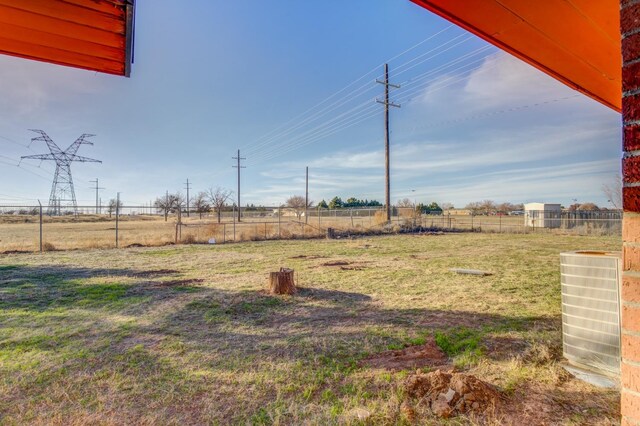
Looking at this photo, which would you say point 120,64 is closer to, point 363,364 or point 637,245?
point 637,245

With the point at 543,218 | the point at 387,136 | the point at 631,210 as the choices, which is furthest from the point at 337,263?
the point at 543,218

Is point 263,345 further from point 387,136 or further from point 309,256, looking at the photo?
point 387,136

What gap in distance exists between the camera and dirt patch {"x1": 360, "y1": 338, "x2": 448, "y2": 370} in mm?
2990

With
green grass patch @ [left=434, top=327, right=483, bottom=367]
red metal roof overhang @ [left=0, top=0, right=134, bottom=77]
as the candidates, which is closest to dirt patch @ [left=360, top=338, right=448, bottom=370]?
green grass patch @ [left=434, top=327, right=483, bottom=367]

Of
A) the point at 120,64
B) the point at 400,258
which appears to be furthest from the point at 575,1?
the point at 400,258

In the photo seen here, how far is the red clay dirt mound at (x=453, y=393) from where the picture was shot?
226 cm

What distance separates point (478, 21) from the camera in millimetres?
1612

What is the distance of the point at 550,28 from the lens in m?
1.75

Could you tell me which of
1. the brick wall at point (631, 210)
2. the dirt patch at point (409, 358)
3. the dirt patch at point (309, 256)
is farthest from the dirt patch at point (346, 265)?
the brick wall at point (631, 210)

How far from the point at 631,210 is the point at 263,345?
331cm

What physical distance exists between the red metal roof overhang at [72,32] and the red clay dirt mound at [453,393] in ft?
10.1

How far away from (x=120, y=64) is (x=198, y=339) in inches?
115

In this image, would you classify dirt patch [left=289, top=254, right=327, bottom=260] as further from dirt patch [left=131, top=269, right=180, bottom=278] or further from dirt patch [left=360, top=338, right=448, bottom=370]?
dirt patch [left=360, top=338, right=448, bottom=370]

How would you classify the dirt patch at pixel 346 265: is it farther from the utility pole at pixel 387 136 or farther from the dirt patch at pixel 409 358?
Result: the utility pole at pixel 387 136
